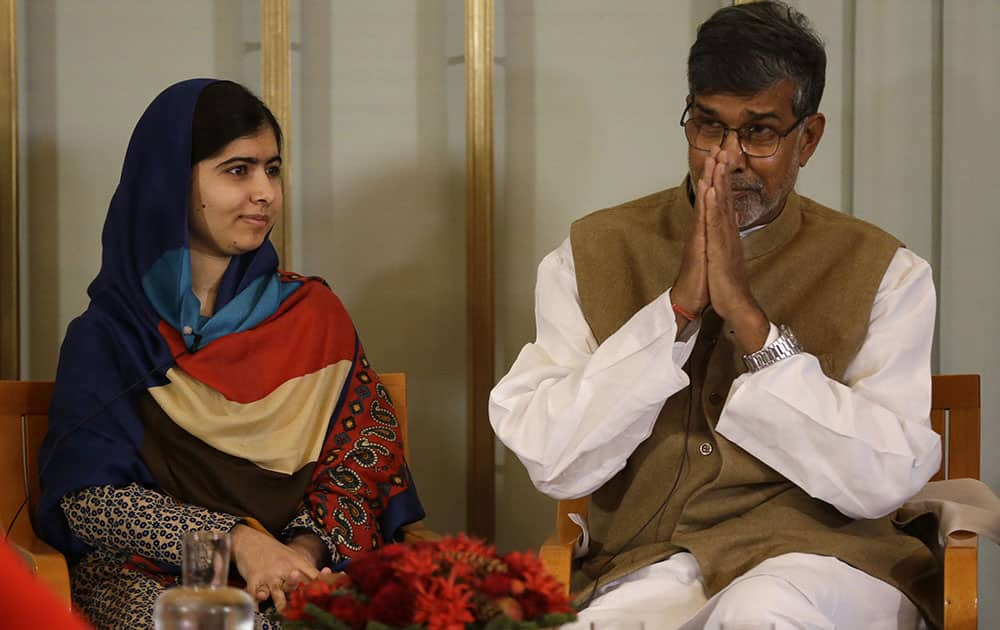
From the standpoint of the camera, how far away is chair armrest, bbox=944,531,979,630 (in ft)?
7.18

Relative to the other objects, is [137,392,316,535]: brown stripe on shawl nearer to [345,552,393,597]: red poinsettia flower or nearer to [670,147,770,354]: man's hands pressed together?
[670,147,770,354]: man's hands pressed together

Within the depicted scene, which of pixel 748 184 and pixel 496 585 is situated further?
pixel 748 184

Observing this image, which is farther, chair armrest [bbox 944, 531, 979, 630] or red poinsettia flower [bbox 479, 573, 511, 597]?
chair armrest [bbox 944, 531, 979, 630]

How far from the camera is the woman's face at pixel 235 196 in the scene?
2906 mm

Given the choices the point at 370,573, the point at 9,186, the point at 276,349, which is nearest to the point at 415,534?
the point at 276,349

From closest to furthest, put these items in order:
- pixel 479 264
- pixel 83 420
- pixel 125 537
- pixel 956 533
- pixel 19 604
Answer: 1. pixel 19 604
2. pixel 956 533
3. pixel 125 537
4. pixel 83 420
5. pixel 479 264

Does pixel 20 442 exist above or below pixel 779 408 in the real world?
below

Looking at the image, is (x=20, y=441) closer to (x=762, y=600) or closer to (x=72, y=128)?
(x=72, y=128)

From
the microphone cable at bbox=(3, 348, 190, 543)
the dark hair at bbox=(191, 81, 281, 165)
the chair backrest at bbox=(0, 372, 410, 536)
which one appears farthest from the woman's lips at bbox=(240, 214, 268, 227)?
the chair backrest at bbox=(0, 372, 410, 536)

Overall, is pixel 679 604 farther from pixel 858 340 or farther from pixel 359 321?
pixel 359 321

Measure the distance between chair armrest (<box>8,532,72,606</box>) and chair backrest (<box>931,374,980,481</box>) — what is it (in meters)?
1.97

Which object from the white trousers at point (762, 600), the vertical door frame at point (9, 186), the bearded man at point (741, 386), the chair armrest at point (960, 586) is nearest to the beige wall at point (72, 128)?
the vertical door frame at point (9, 186)

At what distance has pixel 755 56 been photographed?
2.55 m

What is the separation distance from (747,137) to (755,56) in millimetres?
167
